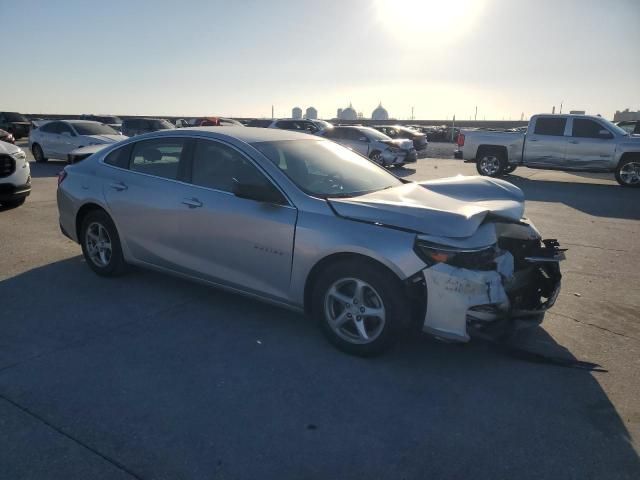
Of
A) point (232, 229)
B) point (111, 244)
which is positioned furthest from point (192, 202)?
point (111, 244)

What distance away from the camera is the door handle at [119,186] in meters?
4.79

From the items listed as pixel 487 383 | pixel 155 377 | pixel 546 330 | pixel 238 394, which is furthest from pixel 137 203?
pixel 546 330

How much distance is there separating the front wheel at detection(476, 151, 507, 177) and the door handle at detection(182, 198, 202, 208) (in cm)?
1316

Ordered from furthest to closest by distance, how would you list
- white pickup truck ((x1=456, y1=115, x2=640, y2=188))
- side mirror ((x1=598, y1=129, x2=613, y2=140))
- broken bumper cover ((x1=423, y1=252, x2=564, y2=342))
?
side mirror ((x1=598, y1=129, x2=613, y2=140))
white pickup truck ((x1=456, y1=115, x2=640, y2=188))
broken bumper cover ((x1=423, y1=252, x2=564, y2=342))

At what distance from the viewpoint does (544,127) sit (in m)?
15.1

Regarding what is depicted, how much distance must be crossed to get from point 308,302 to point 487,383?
4.50ft

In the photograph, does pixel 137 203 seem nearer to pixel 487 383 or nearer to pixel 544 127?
pixel 487 383

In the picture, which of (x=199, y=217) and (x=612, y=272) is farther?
(x=612, y=272)

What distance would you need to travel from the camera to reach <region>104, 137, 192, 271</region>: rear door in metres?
4.44

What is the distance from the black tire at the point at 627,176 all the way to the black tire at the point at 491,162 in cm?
316

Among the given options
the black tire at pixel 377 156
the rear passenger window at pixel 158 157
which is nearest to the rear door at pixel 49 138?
the black tire at pixel 377 156

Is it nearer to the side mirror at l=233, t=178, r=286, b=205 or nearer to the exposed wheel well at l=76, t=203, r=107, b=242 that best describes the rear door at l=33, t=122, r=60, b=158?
the exposed wheel well at l=76, t=203, r=107, b=242

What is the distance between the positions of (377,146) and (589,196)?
7.16 m

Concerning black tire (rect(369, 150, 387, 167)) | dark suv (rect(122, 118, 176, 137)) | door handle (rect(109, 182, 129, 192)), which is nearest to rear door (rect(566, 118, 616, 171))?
black tire (rect(369, 150, 387, 167))
